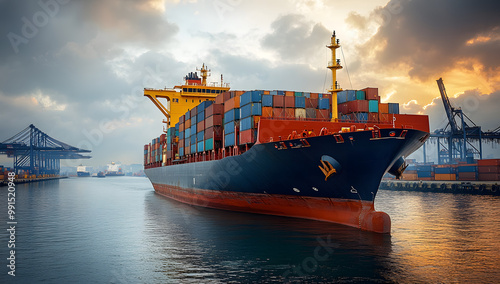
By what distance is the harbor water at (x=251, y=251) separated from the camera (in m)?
12.6

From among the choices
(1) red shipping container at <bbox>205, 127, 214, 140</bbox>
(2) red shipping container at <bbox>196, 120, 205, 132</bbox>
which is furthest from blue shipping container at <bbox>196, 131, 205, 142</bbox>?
(1) red shipping container at <bbox>205, 127, 214, 140</bbox>

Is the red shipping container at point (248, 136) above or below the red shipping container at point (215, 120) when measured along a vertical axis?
below

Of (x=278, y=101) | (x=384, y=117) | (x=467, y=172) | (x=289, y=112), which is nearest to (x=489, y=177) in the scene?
(x=467, y=172)

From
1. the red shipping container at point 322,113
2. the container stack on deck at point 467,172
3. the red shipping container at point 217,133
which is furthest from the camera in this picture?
the container stack on deck at point 467,172

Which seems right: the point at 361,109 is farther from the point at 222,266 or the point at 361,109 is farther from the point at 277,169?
the point at 222,266

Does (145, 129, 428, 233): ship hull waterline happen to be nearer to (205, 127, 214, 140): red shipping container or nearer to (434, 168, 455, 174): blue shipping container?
(205, 127, 214, 140): red shipping container

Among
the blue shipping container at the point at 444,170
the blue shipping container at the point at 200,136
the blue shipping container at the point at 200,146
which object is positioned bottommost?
the blue shipping container at the point at 444,170

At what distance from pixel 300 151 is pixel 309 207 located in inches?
160

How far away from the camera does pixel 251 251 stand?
52.6ft

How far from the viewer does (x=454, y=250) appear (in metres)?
16.1

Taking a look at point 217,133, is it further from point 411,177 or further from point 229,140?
point 411,177

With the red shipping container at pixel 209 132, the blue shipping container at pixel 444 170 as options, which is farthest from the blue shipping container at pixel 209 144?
the blue shipping container at pixel 444 170

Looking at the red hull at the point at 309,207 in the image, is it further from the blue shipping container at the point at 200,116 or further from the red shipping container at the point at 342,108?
the red shipping container at the point at 342,108

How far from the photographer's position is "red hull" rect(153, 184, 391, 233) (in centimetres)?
1964
